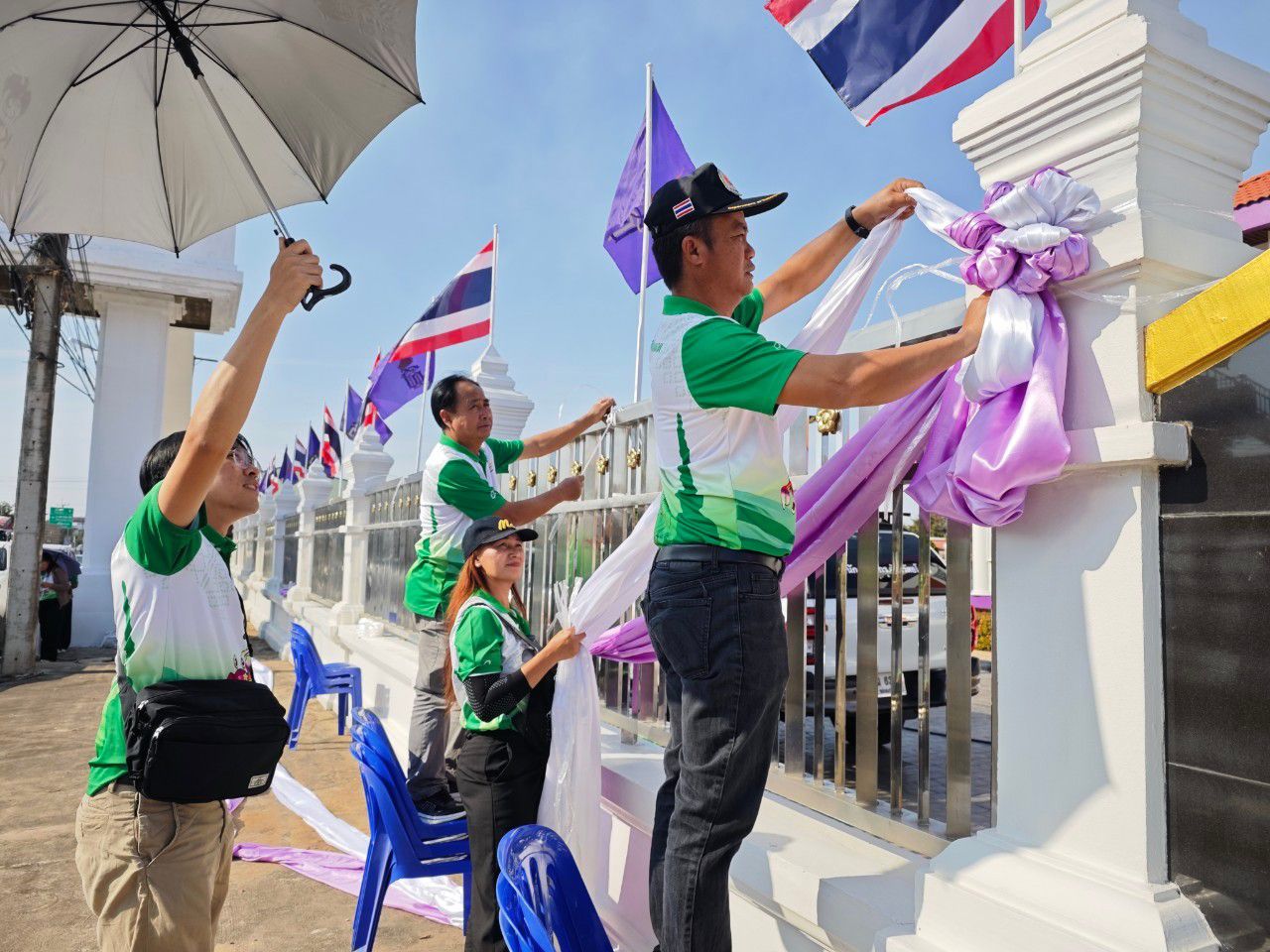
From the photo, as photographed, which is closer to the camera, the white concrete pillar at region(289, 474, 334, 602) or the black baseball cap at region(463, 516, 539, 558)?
the black baseball cap at region(463, 516, 539, 558)

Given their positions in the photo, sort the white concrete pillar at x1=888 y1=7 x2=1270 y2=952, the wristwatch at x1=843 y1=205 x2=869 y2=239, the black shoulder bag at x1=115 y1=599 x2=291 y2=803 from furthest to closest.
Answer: the wristwatch at x1=843 y1=205 x2=869 y2=239, the black shoulder bag at x1=115 y1=599 x2=291 y2=803, the white concrete pillar at x1=888 y1=7 x2=1270 y2=952

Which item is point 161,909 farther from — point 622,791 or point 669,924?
point 622,791

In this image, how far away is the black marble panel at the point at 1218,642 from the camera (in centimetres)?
151

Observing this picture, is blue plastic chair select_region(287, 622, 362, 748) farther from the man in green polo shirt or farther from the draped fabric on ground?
the man in green polo shirt

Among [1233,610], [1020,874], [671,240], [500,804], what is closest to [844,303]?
[671,240]

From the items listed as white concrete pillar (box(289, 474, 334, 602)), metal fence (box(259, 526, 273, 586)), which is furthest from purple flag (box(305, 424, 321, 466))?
white concrete pillar (box(289, 474, 334, 602))

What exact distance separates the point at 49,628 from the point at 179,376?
34.6ft

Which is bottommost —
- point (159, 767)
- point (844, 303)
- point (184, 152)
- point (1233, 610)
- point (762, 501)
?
point (159, 767)

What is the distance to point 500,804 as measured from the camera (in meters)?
2.73

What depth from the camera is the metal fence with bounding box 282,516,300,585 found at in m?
13.8

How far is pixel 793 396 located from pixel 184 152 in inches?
85.5

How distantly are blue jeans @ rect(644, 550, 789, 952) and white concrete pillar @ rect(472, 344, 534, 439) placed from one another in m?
3.62

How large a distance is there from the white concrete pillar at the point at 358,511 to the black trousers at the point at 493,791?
5.96m

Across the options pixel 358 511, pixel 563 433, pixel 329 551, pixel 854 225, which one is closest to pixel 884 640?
pixel 563 433
